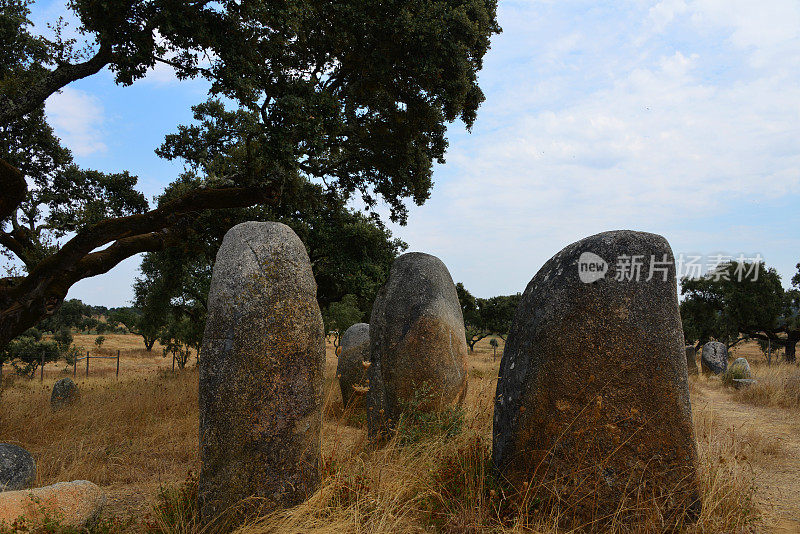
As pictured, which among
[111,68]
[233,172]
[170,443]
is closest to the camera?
[170,443]

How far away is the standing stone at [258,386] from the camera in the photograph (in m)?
3.54

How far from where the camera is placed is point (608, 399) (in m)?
3.63

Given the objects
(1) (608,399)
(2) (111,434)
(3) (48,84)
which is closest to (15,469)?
(2) (111,434)

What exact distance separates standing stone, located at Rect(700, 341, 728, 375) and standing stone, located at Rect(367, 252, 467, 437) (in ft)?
49.2

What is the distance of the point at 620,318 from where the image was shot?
145 inches

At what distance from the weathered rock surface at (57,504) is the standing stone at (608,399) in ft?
11.9

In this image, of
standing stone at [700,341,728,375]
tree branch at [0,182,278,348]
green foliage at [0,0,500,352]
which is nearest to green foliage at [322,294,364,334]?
green foliage at [0,0,500,352]

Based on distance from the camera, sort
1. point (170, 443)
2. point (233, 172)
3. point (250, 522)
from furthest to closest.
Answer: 1. point (233, 172)
2. point (170, 443)
3. point (250, 522)

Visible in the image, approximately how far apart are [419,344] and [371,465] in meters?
2.43

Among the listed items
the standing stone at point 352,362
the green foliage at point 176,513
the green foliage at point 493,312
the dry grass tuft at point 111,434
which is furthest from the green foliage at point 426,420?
the green foliage at point 493,312

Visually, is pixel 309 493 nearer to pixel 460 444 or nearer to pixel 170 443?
pixel 460 444

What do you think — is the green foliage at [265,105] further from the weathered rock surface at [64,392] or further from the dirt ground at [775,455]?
the dirt ground at [775,455]

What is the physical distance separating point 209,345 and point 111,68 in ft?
25.7

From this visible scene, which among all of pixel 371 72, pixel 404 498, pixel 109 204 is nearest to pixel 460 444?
pixel 404 498
